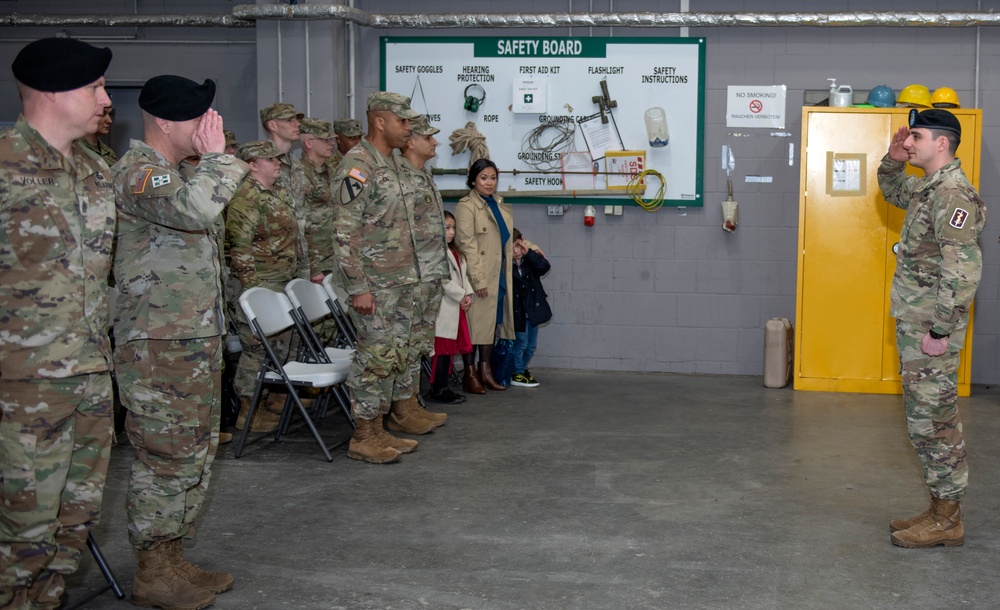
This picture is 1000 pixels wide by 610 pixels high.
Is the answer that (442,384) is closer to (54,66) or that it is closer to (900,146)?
(900,146)

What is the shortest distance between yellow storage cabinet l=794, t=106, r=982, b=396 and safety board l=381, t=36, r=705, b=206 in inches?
36.5

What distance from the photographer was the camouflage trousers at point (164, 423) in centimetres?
317

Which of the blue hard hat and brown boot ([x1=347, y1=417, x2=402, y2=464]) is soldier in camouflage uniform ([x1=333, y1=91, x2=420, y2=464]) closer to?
brown boot ([x1=347, y1=417, x2=402, y2=464])

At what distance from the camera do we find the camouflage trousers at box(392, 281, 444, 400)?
5.53 meters

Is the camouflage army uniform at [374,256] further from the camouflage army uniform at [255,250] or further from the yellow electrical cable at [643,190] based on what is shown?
the yellow electrical cable at [643,190]

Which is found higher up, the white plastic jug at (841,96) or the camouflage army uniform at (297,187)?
the white plastic jug at (841,96)

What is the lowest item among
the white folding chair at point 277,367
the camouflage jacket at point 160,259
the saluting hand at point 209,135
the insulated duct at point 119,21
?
the white folding chair at point 277,367

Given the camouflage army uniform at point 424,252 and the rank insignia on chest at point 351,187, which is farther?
the camouflage army uniform at point 424,252

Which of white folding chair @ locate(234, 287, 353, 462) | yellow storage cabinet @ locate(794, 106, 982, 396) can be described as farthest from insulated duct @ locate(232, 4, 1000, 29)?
white folding chair @ locate(234, 287, 353, 462)

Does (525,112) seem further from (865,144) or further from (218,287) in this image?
(218,287)

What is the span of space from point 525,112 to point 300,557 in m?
4.58

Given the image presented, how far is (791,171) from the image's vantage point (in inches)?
295

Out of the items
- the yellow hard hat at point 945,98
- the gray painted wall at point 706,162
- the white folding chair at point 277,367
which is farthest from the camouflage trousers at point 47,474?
the yellow hard hat at point 945,98

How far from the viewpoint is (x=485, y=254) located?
22.1ft
